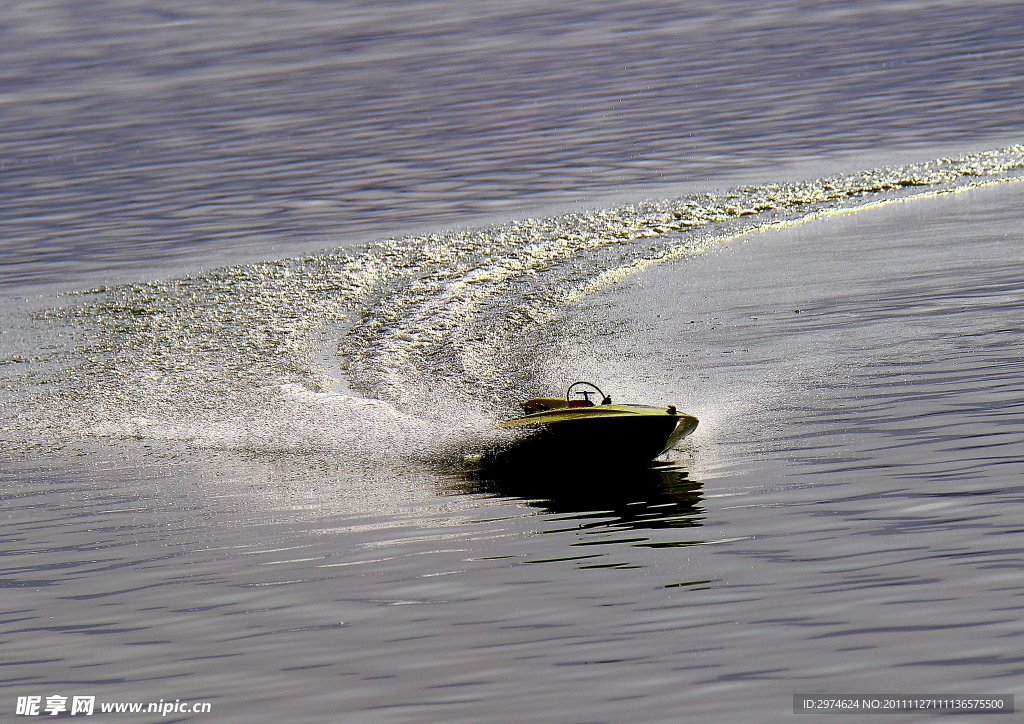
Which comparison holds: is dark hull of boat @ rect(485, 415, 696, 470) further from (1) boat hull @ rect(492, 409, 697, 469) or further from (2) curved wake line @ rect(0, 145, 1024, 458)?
(2) curved wake line @ rect(0, 145, 1024, 458)

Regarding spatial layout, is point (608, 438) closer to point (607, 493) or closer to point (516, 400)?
point (607, 493)

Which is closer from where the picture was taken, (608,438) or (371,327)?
(608,438)

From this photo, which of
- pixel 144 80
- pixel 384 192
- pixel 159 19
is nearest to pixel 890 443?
pixel 384 192

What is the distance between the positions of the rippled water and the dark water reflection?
2.8 inches

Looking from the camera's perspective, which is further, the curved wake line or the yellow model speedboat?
the curved wake line

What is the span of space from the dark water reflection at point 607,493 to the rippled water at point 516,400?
0.07 meters

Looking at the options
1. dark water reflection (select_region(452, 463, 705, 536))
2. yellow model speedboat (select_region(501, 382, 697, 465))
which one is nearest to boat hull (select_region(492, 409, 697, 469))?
→ yellow model speedboat (select_region(501, 382, 697, 465))

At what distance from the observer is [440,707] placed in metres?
9.75

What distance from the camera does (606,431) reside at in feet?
48.9

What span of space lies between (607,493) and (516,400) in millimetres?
4265

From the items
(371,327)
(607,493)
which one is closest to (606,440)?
(607,493)

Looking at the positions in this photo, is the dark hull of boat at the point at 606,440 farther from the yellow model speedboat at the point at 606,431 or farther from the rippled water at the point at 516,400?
the rippled water at the point at 516,400

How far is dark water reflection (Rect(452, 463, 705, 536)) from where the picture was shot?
1334cm

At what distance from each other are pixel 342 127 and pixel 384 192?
1107cm
